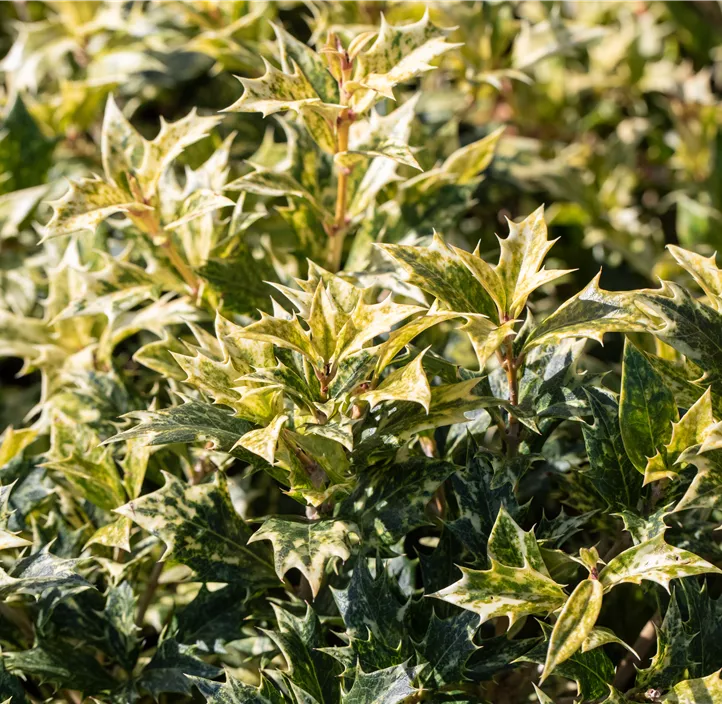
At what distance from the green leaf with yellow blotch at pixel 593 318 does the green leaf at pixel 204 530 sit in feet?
1.66

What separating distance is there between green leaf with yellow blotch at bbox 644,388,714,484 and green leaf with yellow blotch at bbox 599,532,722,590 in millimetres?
97

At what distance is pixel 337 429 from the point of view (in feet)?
3.48

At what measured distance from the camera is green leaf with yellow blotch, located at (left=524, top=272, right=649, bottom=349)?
1124mm

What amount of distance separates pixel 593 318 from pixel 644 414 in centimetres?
16

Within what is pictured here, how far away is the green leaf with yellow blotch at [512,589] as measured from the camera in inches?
42.5

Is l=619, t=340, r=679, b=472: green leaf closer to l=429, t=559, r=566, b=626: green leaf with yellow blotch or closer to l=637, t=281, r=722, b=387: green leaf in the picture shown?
l=637, t=281, r=722, b=387: green leaf

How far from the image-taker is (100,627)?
140 cm

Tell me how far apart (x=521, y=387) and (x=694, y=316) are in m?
0.27

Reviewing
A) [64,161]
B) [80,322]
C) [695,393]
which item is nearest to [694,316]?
[695,393]

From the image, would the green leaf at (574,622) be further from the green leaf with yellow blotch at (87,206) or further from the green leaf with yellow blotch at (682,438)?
the green leaf with yellow blotch at (87,206)

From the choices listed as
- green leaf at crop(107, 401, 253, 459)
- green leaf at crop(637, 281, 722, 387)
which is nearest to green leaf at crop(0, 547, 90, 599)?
green leaf at crop(107, 401, 253, 459)

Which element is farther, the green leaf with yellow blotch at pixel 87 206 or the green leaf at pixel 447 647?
the green leaf with yellow blotch at pixel 87 206

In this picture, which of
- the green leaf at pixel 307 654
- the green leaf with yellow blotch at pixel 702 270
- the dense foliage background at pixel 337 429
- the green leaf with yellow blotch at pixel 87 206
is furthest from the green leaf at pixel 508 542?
the green leaf with yellow blotch at pixel 87 206

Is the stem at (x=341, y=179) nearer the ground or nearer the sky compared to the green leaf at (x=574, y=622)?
nearer the sky
